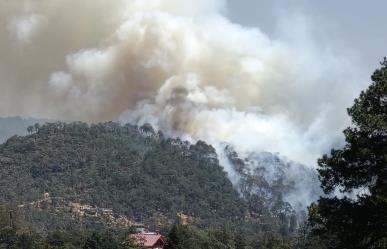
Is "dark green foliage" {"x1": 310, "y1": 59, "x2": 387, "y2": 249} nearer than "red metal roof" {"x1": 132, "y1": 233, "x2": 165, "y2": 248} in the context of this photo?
Yes

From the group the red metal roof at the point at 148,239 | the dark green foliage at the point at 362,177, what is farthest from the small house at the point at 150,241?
the dark green foliage at the point at 362,177

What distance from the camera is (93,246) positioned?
9869 cm

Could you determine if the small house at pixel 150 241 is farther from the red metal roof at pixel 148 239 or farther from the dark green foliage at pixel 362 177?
the dark green foliage at pixel 362 177

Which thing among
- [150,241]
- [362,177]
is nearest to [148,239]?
[150,241]

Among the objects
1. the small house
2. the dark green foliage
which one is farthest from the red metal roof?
the dark green foliage

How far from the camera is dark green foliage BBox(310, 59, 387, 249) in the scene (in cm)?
2530

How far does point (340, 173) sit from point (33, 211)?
174608 mm

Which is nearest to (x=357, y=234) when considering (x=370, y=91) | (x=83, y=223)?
(x=370, y=91)

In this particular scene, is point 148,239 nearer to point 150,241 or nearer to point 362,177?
point 150,241

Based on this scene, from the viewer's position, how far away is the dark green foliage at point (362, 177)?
83.0ft

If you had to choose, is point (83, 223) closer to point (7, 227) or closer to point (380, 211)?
point (7, 227)

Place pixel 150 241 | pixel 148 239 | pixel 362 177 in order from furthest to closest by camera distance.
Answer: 1. pixel 148 239
2. pixel 150 241
3. pixel 362 177

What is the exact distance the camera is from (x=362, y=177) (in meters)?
26.1

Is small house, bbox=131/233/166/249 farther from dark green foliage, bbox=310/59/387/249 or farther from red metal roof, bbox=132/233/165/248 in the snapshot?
dark green foliage, bbox=310/59/387/249
